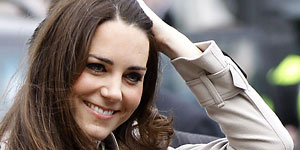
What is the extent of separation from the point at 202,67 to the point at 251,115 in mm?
296

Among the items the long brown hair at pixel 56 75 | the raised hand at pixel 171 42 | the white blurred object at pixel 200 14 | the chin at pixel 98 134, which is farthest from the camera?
the white blurred object at pixel 200 14

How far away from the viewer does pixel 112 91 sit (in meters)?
3.29

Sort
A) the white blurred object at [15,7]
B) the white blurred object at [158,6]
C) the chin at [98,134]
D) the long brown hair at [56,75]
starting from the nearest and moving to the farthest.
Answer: the long brown hair at [56,75] < the chin at [98,134] < the white blurred object at [158,6] < the white blurred object at [15,7]

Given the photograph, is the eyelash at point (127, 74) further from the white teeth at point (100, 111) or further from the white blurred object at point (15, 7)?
the white blurred object at point (15, 7)

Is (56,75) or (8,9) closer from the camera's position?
(56,75)

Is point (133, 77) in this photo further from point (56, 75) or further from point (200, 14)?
point (200, 14)

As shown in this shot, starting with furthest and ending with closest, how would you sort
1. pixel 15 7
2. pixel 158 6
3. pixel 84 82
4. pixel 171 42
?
1. pixel 15 7
2. pixel 158 6
3. pixel 171 42
4. pixel 84 82

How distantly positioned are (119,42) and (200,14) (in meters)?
8.29

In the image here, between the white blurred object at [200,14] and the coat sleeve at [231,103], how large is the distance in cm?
720

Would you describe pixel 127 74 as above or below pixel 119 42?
below

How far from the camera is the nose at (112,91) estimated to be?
10.8ft

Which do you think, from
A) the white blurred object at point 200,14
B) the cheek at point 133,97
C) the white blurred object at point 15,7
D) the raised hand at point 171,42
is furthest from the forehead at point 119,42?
the white blurred object at point 200,14

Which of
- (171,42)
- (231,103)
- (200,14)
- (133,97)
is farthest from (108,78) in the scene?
(200,14)

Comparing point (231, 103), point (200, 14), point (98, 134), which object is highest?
point (98, 134)
